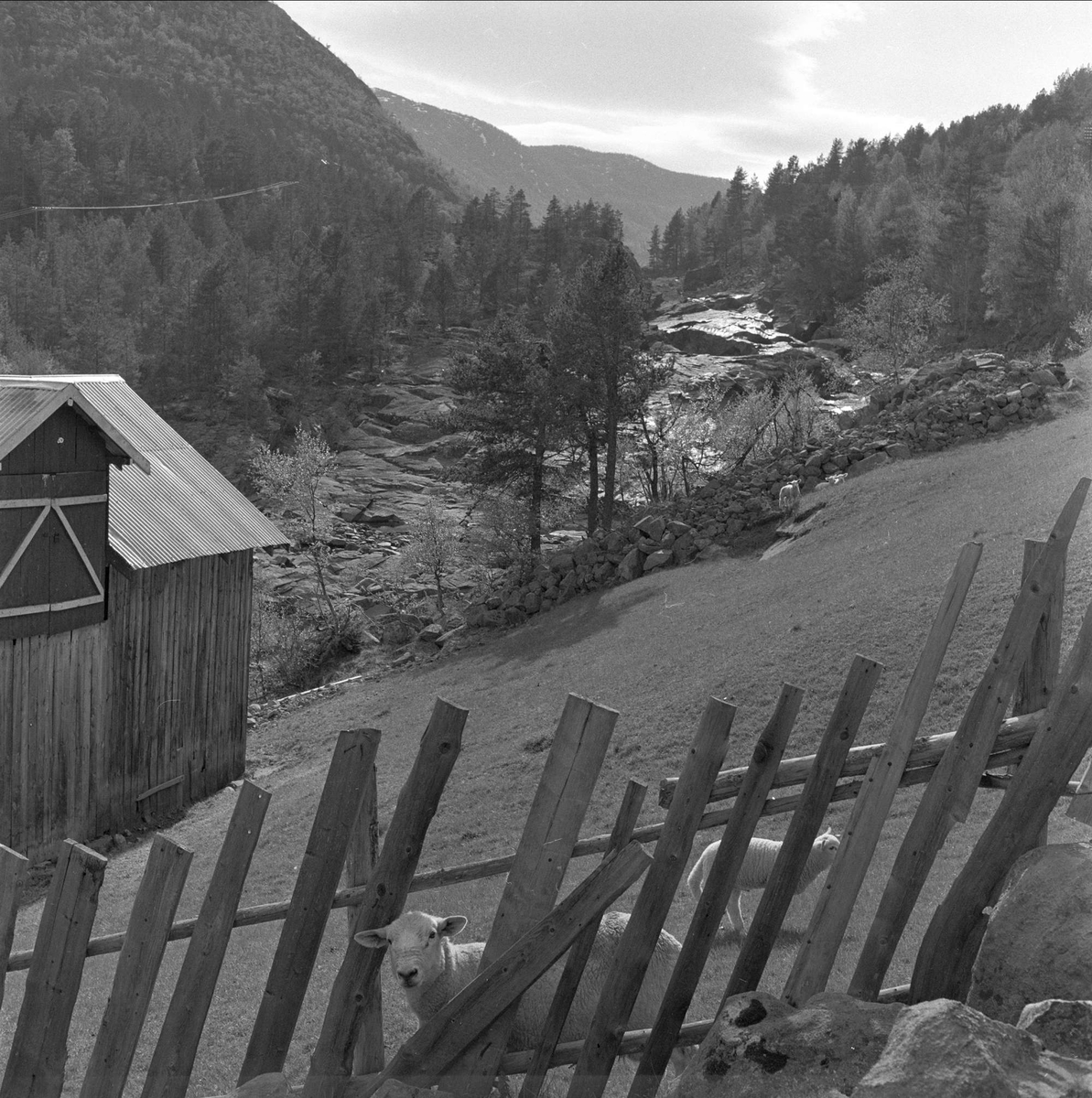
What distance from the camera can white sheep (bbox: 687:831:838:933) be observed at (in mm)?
8812

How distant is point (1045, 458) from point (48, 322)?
78378 millimetres

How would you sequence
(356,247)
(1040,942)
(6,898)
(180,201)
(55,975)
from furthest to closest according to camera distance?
(180,201), (356,247), (6,898), (55,975), (1040,942)

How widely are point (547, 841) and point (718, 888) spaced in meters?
0.79

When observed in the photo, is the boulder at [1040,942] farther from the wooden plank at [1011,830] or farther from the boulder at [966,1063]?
the boulder at [966,1063]

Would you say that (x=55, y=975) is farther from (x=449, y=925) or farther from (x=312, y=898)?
(x=449, y=925)

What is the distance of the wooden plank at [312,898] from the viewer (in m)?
4.62

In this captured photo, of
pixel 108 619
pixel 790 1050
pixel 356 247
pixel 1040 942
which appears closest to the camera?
pixel 790 1050

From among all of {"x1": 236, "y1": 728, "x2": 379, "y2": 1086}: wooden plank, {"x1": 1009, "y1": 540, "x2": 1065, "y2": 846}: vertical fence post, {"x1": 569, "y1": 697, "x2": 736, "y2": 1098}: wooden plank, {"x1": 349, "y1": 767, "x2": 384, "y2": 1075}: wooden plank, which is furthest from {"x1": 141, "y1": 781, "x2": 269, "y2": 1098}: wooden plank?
{"x1": 1009, "y1": 540, "x2": 1065, "y2": 846}: vertical fence post

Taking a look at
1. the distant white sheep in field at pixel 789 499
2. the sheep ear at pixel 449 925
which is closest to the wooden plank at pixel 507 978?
the sheep ear at pixel 449 925

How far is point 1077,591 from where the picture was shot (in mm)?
13812

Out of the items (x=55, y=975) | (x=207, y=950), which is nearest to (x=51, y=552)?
(x=55, y=975)

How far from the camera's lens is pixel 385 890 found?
468cm

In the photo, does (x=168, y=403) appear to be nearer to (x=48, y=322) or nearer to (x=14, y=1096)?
(x=48, y=322)

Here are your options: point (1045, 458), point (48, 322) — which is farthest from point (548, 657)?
point (48, 322)
